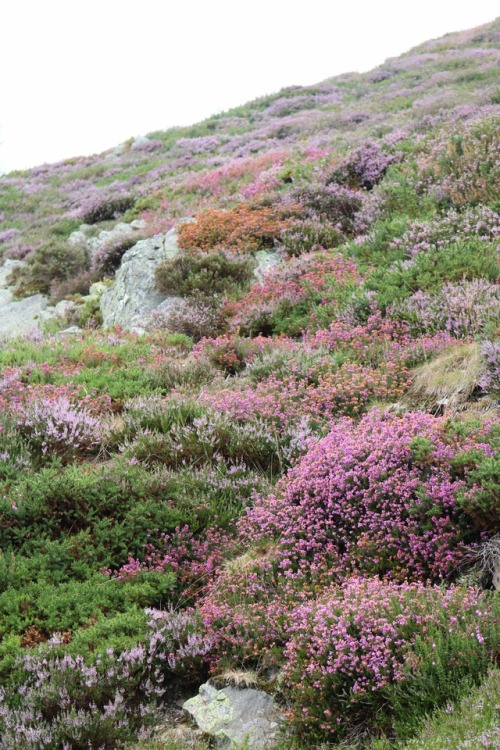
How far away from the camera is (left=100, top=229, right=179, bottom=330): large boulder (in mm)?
12312

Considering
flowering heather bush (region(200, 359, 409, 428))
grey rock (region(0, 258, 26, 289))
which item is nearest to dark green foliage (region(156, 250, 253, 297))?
flowering heather bush (region(200, 359, 409, 428))

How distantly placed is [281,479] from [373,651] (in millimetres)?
2261

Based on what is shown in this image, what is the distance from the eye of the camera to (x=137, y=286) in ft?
42.3

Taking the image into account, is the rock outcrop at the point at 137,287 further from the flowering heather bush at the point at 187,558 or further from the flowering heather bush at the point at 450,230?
the flowering heather bush at the point at 187,558

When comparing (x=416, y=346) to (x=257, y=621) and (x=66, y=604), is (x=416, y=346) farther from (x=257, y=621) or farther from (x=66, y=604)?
(x=66, y=604)

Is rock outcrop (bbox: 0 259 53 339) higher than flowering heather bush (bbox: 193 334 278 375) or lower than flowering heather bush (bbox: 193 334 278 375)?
higher

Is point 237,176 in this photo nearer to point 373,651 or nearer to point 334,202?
point 334,202

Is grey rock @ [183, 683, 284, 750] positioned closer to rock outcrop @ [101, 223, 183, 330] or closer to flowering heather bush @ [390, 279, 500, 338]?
flowering heather bush @ [390, 279, 500, 338]

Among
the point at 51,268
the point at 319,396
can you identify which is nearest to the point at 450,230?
the point at 319,396

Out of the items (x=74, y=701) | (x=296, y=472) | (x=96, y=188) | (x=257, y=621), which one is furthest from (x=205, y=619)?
(x=96, y=188)

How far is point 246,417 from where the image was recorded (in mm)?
6598

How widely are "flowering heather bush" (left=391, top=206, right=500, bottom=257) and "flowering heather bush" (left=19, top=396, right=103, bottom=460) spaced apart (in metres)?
5.69

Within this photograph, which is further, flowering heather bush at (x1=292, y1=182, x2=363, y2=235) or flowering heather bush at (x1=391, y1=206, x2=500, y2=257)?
flowering heather bush at (x1=292, y1=182, x2=363, y2=235)

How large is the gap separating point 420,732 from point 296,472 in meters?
2.68
